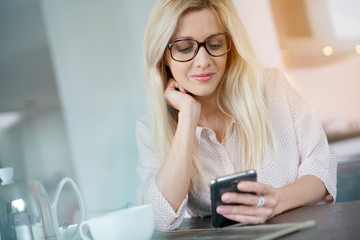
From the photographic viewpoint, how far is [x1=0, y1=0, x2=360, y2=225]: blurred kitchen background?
1209 millimetres

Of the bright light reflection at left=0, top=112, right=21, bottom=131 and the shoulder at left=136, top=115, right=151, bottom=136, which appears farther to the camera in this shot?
the shoulder at left=136, top=115, right=151, bottom=136

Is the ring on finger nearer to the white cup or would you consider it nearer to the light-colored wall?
the white cup

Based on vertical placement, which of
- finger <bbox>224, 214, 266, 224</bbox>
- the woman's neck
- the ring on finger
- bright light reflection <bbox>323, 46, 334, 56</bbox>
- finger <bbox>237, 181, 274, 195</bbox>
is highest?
bright light reflection <bbox>323, 46, 334, 56</bbox>

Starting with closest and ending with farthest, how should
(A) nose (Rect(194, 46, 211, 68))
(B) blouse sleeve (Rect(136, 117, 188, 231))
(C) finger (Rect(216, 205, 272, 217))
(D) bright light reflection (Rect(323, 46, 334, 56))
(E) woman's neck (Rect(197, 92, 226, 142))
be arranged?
1. (C) finger (Rect(216, 205, 272, 217))
2. (B) blouse sleeve (Rect(136, 117, 188, 231))
3. (A) nose (Rect(194, 46, 211, 68))
4. (E) woman's neck (Rect(197, 92, 226, 142))
5. (D) bright light reflection (Rect(323, 46, 334, 56))

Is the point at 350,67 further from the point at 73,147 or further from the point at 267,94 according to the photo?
the point at 73,147

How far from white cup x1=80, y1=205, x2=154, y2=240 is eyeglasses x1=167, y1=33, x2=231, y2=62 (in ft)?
1.91

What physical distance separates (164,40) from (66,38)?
0.33 meters

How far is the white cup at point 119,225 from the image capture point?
2.67ft

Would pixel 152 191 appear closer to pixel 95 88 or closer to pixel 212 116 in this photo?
pixel 212 116

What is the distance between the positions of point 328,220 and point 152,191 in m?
0.53

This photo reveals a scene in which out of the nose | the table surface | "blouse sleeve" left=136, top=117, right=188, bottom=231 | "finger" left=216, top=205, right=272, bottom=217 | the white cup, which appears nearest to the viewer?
the table surface

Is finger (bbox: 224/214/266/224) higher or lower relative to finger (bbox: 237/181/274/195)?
lower

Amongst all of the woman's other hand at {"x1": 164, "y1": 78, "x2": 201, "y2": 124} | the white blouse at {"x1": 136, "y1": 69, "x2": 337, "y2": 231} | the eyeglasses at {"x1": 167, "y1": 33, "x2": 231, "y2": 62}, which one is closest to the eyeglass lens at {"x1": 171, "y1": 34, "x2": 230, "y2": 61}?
the eyeglasses at {"x1": 167, "y1": 33, "x2": 231, "y2": 62}

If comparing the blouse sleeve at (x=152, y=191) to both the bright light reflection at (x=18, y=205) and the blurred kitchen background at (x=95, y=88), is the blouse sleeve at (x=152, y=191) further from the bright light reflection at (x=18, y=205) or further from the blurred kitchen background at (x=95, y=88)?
the bright light reflection at (x=18, y=205)
